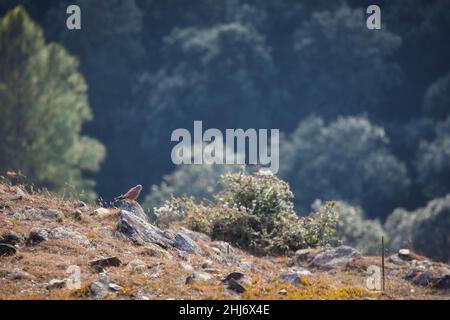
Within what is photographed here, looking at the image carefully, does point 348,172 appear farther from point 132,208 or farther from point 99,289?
point 99,289

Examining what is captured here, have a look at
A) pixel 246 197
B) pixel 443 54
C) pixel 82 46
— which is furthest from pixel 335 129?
pixel 246 197

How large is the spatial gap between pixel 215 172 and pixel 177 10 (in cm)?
3091

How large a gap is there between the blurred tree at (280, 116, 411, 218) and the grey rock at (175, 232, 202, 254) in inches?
1561

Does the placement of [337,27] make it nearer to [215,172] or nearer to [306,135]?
[306,135]

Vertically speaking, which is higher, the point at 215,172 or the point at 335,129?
the point at 335,129

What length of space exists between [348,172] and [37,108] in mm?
18652

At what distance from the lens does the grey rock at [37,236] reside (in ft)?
41.9

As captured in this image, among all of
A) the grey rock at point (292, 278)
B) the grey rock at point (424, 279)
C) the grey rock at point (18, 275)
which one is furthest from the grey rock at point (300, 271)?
→ the grey rock at point (18, 275)

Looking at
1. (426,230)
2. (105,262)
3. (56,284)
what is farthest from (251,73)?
(56,284)

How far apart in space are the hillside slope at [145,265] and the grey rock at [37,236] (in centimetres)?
1

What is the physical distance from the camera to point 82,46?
6650 centimetres

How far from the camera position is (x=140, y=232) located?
13625 millimetres

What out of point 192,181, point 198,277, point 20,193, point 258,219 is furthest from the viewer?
point 192,181

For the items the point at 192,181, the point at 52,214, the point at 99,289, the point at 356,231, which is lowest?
the point at 99,289
